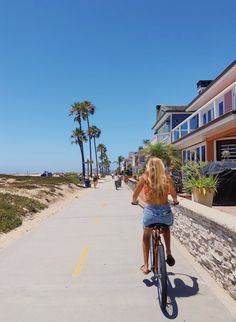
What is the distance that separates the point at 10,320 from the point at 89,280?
1.85 metres

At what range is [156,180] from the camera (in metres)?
5.30

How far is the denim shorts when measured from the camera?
17.1 feet

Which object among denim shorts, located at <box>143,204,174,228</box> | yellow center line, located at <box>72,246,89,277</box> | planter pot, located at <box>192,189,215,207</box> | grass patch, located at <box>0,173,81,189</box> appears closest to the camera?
denim shorts, located at <box>143,204,174,228</box>

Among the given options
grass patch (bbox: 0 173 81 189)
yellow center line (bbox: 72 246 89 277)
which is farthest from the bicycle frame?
grass patch (bbox: 0 173 81 189)

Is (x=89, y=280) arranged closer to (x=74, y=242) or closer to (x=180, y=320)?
(x=180, y=320)

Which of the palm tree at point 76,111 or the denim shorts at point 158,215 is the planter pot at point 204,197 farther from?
the palm tree at point 76,111

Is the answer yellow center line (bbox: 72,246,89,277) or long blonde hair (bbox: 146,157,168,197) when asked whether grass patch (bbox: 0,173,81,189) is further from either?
long blonde hair (bbox: 146,157,168,197)

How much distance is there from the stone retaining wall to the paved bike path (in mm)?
282

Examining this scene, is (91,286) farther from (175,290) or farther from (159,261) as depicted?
(159,261)

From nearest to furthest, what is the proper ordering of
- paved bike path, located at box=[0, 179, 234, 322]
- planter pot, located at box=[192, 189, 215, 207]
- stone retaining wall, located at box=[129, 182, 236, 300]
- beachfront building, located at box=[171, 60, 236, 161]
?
paved bike path, located at box=[0, 179, 234, 322] < stone retaining wall, located at box=[129, 182, 236, 300] < planter pot, located at box=[192, 189, 215, 207] < beachfront building, located at box=[171, 60, 236, 161]

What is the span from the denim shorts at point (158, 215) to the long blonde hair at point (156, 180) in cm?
19

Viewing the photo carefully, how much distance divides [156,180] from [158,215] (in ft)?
1.73

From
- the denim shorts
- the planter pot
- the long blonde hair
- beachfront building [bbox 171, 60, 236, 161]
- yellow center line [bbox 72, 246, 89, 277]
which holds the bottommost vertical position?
yellow center line [bbox 72, 246, 89, 277]

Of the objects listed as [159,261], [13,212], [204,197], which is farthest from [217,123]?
[159,261]
